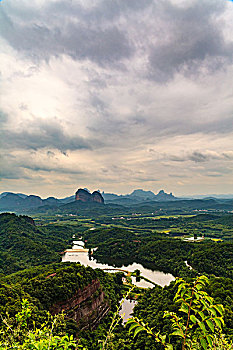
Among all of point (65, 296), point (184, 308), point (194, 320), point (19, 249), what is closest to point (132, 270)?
point (65, 296)

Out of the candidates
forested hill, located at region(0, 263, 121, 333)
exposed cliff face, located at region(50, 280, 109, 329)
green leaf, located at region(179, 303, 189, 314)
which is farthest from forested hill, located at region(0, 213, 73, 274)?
Answer: green leaf, located at region(179, 303, 189, 314)

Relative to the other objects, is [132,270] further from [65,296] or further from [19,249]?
[19,249]

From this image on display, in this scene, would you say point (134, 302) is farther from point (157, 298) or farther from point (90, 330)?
point (90, 330)

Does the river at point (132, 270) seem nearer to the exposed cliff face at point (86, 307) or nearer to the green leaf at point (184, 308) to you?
the exposed cliff face at point (86, 307)

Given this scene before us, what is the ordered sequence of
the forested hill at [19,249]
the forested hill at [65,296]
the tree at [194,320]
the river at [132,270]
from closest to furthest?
the tree at [194,320], the forested hill at [65,296], the river at [132,270], the forested hill at [19,249]

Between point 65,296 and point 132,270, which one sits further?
point 132,270

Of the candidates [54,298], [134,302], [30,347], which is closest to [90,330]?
[54,298]

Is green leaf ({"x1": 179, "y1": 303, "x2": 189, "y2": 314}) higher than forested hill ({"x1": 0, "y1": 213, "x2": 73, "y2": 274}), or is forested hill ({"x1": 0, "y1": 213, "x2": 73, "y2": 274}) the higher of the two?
green leaf ({"x1": 179, "y1": 303, "x2": 189, "y2": 314})

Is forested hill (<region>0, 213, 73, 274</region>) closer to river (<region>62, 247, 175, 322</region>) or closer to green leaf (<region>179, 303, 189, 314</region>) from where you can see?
river (<region>62, 247, 175, 322</region>)

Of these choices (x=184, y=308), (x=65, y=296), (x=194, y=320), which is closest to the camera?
(x=194, y=320)

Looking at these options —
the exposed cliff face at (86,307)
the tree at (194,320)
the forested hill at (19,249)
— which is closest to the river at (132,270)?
the exposed cliff face at (86,307)
